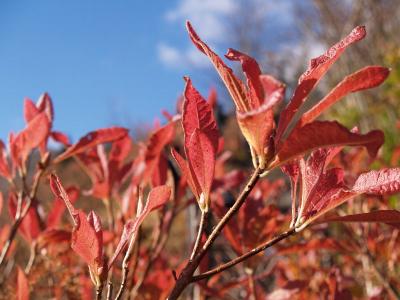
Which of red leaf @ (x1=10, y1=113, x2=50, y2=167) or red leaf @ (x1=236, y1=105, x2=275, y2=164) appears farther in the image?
red leaf @ (x1=10, y1=113, x2=50, y2=167)

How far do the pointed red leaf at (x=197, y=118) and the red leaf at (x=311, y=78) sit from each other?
0.10 m

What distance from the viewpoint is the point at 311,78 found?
1.91 ft

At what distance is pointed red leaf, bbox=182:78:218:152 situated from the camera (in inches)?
25.7

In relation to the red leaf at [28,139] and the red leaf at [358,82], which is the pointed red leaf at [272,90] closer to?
the red leaf at [358,82]

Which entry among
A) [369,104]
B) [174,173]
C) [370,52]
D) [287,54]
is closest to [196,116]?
[174,173]

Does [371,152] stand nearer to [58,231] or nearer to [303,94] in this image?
[303,94]

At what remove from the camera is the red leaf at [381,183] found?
608 millimetres

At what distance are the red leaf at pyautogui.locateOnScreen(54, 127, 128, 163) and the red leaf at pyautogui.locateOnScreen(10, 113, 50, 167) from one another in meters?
0.06

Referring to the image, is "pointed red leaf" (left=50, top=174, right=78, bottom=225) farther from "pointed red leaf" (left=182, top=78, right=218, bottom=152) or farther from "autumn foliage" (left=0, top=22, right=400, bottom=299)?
"pointed red leaf" (left=182, top=78, right=218, bottom=152)

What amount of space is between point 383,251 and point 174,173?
79 centimetres

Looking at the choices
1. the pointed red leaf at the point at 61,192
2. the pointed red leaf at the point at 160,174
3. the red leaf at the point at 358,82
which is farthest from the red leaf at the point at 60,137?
the red leaf at the point at 358,82

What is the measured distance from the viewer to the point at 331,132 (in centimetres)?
52

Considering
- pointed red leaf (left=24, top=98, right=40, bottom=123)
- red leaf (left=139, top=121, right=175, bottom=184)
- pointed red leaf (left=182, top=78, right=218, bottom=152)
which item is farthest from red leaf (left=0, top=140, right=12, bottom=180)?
pointed red leaf (left=182, top=78, right=218, bottom=152)

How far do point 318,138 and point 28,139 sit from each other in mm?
679
